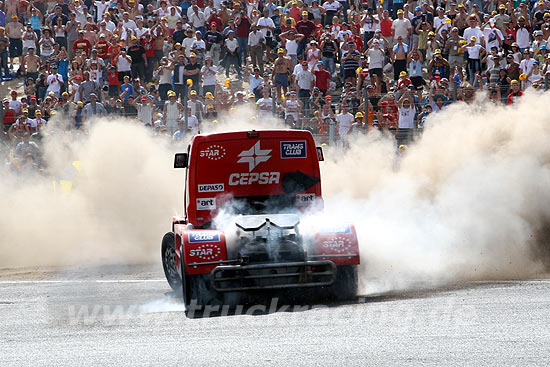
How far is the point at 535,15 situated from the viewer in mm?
22719

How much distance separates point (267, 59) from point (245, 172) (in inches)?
543

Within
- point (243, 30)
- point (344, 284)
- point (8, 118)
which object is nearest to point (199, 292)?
point (344, 284)

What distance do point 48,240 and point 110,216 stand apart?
1235 mm

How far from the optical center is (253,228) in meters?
10.1

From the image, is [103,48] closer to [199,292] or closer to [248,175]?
[248,175]

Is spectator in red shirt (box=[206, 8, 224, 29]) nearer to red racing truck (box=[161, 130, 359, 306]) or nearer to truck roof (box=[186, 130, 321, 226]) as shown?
red racing truck (box=[161, 130, 359, 306])

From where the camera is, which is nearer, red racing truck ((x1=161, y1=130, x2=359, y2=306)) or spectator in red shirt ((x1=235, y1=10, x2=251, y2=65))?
red racing truck ((x1=161, y1=130, x2=359, y2=306))

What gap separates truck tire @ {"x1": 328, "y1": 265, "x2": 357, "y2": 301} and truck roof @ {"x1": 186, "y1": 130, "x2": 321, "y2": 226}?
1291 mm

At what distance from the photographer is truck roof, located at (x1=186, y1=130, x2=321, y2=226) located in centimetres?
1119

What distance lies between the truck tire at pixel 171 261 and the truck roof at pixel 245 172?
0.80 metres

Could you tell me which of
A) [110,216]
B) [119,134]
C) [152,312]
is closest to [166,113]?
[119,134]

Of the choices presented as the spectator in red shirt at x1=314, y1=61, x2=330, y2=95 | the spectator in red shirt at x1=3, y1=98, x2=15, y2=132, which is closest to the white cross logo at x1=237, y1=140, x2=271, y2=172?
the spectator in red shirt at x1=3, y1=98, x2=15, y2=132

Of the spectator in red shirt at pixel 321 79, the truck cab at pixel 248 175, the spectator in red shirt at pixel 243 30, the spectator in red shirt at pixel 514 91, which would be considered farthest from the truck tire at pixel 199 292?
the spectator in red shirt at pixel 243 30

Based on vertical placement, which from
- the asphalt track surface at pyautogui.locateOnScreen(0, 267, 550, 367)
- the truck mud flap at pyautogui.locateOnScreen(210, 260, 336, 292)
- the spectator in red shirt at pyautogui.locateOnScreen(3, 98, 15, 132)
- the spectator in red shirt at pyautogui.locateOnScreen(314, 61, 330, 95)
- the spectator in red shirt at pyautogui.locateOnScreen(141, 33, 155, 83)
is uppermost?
the spectator in red shirt at pyautogui.locateOnScreen(141, 33, 155, 83)
